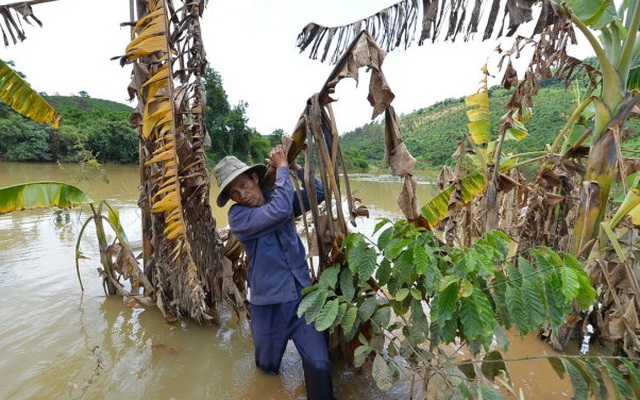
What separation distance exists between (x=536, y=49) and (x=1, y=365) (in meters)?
4.70

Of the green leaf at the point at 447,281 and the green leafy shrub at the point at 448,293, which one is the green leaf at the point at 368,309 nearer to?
the green leafy shrub at the point at 448,293

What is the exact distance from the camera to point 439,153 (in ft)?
94.7

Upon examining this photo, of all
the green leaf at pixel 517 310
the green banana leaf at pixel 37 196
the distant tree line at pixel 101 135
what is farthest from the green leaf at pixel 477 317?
the distant tree line at pixel 101 135

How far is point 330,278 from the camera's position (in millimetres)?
2080

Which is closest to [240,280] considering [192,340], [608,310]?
[192,340]

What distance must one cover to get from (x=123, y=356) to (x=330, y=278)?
6.55 feet

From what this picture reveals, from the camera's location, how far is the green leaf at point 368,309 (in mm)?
1936

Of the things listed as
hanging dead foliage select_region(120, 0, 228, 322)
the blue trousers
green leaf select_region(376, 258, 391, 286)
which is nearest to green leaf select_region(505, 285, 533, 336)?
green leaf select_region(376, 258, 391, 286)

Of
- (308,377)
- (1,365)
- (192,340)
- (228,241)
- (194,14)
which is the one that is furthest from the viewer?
(228,241)

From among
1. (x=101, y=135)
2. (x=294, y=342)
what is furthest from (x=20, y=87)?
(x=101, y=135)

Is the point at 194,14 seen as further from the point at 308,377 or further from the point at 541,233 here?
the point at 541,233

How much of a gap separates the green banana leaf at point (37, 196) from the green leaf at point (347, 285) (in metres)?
2.45

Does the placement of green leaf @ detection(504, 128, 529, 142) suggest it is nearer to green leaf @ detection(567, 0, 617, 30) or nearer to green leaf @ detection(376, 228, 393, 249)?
green leaf @ detection(567, 0, 617, 30)

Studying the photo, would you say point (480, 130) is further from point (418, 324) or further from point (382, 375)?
point (382, 375)
